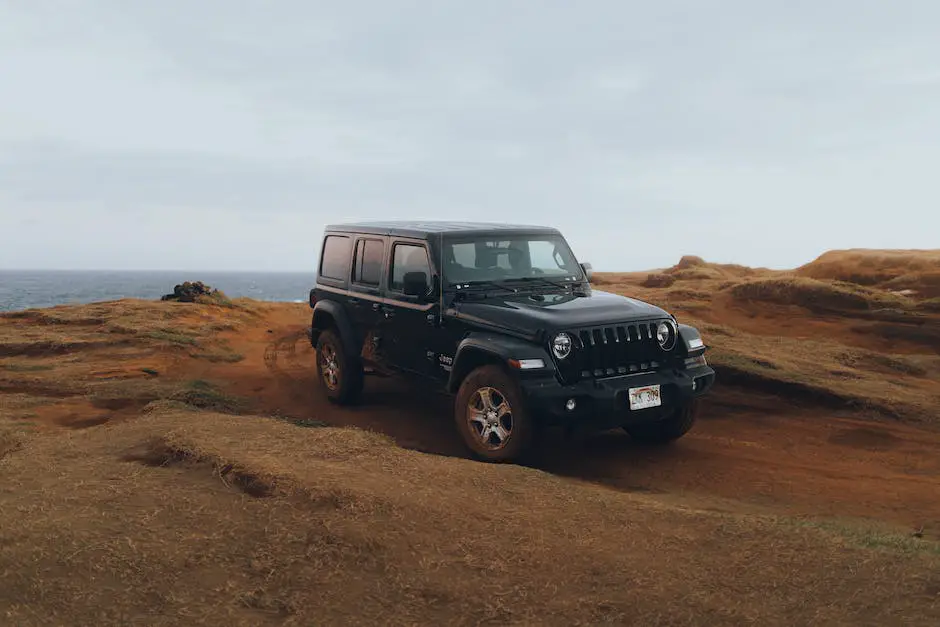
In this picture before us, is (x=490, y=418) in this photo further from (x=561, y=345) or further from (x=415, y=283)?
(x=415, y=283)

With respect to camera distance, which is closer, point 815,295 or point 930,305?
point 930,305

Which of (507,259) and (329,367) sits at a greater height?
(507,259)

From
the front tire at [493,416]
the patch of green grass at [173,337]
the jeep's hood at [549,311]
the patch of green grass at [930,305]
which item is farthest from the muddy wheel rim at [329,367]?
the patch of green grass at [930,305]

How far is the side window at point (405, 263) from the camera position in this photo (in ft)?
23.5

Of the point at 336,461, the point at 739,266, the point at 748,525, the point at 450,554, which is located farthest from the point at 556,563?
the point at 739,266

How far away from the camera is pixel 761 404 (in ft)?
28.2

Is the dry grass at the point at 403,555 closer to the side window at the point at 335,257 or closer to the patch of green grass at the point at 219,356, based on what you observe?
the side window at the point at 335,257

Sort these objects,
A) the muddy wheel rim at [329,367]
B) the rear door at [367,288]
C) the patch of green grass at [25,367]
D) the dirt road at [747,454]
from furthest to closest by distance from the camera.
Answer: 1. the patch of green grass at [25,367]
2. the muddy wheel rim at [329,367]
3. the rear door at [367,288]
4. the dirt road at [747,454]

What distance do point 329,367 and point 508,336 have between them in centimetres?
345

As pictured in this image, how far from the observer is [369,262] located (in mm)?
8141

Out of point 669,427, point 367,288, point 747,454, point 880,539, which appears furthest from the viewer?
point 367,288

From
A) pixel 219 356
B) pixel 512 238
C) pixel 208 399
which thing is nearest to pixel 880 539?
pixel 512 238

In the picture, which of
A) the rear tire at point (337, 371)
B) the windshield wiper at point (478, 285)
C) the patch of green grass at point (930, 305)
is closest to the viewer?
the windshield wiper at point (478, 285)

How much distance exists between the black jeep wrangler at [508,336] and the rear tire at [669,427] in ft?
0.04
